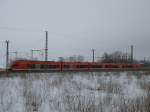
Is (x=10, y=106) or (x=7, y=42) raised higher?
(x=7, y=42)

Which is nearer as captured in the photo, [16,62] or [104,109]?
[104,109]

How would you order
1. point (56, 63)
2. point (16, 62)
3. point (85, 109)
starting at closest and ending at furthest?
1. point (85, 109)
2. point (16, 62)
3. point (56, 63)

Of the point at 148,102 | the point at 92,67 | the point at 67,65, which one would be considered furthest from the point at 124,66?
the point at 148,102

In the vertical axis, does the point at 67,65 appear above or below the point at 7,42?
below

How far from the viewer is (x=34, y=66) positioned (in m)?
29.0

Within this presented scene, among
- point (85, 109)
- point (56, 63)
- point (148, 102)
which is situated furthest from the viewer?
point (56, 63)

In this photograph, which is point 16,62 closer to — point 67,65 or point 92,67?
point 67,65

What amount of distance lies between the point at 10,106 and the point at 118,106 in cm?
315

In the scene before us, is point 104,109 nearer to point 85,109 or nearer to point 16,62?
point 85,109

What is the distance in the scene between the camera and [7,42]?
1431 inches

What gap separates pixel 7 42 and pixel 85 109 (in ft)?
113

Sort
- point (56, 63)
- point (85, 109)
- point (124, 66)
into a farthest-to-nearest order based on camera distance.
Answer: point (124, 66) < point (56, 63) < point (85, 109)

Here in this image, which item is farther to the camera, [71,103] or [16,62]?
[16,62]

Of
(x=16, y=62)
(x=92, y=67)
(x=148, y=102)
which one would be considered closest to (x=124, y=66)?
(x=92, y=67)
